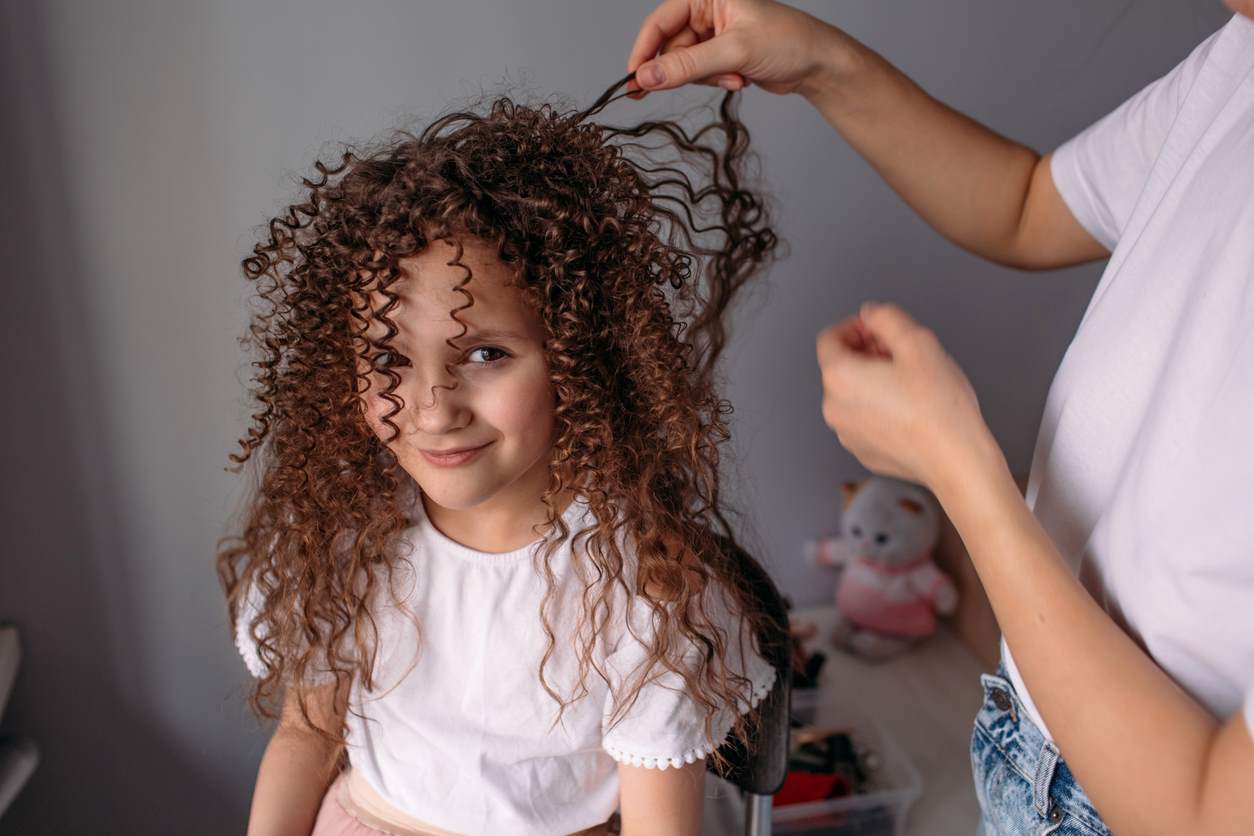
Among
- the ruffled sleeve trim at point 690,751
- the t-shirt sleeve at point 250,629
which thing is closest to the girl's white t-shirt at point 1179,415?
the ruffled sleeve trim at point 690,751

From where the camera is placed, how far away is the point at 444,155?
77 cm

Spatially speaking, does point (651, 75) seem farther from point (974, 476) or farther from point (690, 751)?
point (690, 751)

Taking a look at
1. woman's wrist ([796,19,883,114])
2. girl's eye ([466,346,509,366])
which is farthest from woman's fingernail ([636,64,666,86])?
girl's eye ([466,346,509,366])

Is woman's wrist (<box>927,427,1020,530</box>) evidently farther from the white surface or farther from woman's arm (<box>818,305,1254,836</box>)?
the white surface

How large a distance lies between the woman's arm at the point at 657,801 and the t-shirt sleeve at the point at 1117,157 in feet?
2.02

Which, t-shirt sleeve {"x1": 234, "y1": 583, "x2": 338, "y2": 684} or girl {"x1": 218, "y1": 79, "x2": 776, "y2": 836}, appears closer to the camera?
girl {"x1": 218, "y1": 79, "x2": 776, "y2": 836}

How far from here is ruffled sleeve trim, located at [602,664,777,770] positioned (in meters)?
0.87

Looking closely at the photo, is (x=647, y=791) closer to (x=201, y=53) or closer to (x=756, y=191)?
(x=756, y=191)

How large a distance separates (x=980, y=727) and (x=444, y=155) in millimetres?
629

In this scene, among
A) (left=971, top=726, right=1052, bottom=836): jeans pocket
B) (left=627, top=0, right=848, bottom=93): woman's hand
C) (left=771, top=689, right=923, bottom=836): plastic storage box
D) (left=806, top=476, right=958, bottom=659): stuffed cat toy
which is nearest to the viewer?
(left=971, top=726, right=1052, bottom=836): jeans pocket

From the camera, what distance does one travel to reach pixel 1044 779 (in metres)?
0.69

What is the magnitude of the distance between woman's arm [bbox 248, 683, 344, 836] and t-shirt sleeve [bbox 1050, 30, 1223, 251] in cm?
Result: 85

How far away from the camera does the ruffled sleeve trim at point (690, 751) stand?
2.85 feet

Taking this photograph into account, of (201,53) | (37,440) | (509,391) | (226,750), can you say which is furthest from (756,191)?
(226,750)
